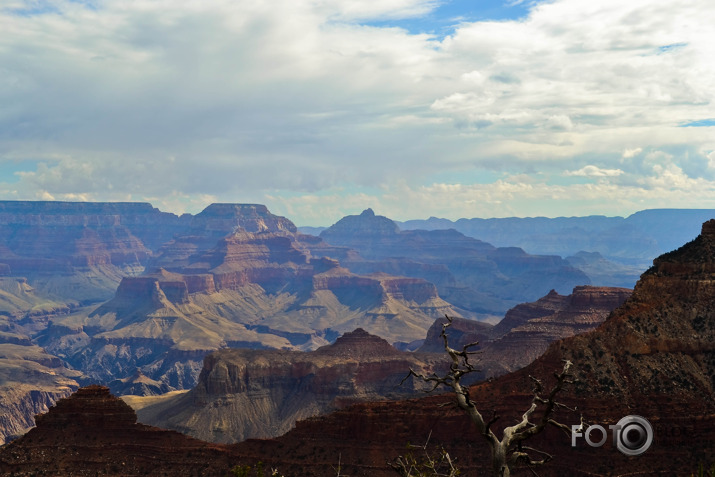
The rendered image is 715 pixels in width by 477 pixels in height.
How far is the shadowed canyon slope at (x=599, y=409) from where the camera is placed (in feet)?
262

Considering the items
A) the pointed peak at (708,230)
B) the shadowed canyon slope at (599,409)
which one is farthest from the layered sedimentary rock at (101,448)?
the pointed peak at (708,230)

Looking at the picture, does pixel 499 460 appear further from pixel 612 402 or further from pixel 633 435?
pixel 612 402

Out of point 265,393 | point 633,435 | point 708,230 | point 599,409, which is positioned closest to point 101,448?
point 599,409

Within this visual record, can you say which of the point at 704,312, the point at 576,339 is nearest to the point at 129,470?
the point at 576,339

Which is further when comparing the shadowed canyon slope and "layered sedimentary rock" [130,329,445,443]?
"layered sedimentary rock" [130,329,445,443]

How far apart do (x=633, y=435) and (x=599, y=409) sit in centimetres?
421

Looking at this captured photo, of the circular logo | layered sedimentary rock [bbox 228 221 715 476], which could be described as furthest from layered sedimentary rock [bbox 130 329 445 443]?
the circular logo

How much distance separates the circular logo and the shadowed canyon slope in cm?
88

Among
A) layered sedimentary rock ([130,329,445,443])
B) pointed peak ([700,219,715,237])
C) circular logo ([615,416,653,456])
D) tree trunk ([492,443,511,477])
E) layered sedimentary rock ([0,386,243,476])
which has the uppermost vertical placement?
pointed peak ([700,219,715,237])

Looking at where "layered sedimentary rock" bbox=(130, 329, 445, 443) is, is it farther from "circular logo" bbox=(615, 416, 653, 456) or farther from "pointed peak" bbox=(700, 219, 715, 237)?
"circular logo" bbox=(615, 416, 653, 456)

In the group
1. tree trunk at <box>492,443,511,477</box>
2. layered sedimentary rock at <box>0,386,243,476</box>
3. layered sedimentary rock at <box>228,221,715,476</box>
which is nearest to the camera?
tree trunk at <box>492,443,511,477</box>

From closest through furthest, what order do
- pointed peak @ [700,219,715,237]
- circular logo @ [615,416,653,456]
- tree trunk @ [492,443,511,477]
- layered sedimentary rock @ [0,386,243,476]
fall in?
tree trunk @ [492,443,511,477], circular logo @ [615,416,653,456], layered sedimentary rock @ [0,386,243,476], pointed peak @ [700,219,715,237]

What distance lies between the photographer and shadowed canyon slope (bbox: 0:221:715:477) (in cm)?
7975

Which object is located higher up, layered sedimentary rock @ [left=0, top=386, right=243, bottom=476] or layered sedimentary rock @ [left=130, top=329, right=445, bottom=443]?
layered sedimentary rock @ [left=0, top=386, right=243, bottom=476]
